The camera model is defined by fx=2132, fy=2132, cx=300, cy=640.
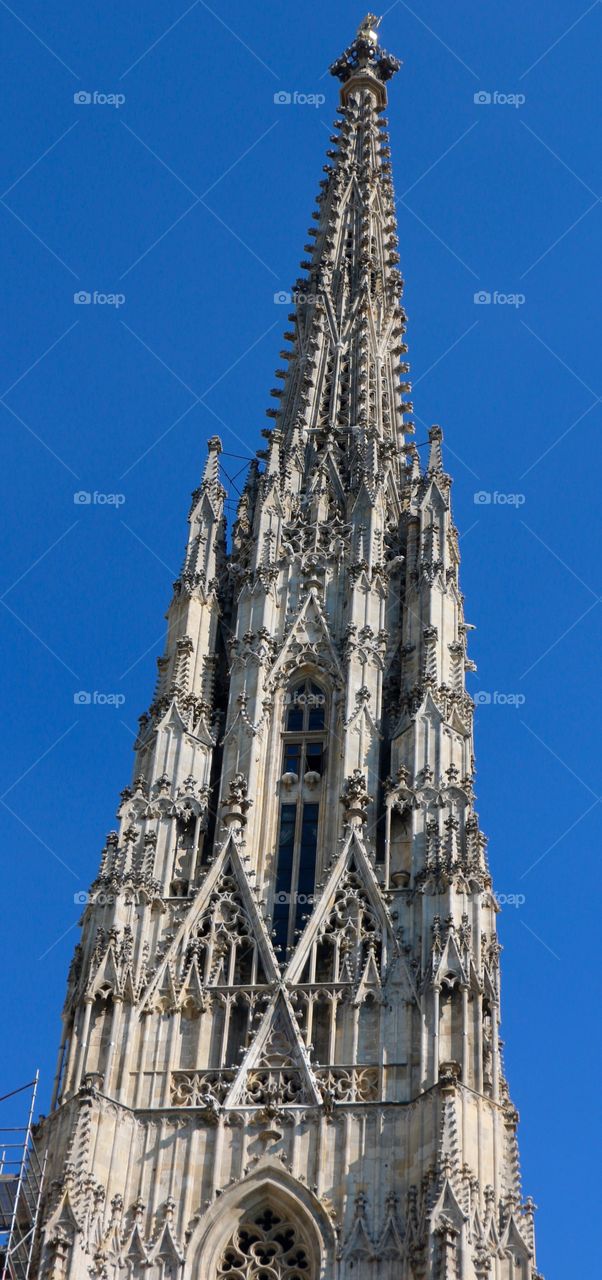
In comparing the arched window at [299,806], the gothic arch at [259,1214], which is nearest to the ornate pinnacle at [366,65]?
the arched window at [299,806]

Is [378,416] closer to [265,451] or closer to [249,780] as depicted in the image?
[265,451]

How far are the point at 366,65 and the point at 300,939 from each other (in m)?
40.0

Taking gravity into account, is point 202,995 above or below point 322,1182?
above

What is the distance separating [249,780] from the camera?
45188 mm

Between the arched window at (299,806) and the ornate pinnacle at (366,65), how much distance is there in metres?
30.8

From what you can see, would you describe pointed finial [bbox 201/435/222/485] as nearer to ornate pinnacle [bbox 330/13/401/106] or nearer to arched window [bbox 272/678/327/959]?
arched window [bbox 272/678/327/959]

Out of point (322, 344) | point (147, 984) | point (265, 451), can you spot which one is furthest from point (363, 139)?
point (147, 984)

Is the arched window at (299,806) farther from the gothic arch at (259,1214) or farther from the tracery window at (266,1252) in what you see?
the tracery window at (266,1252)

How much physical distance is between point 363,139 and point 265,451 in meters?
17.7

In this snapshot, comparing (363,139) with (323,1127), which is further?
(363,139)

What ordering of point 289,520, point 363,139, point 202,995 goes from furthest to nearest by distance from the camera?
point 363,139 → point 289,520 → point 202,995

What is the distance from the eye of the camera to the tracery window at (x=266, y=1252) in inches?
1460

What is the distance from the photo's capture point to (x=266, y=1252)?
37438mm

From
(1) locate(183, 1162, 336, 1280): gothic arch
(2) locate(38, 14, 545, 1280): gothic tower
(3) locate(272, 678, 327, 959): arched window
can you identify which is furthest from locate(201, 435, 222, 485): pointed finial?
(1) locate(183, 1162, 336, 1280): gothic arch
